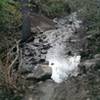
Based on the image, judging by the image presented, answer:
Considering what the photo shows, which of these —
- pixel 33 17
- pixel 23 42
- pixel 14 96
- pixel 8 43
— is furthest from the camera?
pixel 33 17

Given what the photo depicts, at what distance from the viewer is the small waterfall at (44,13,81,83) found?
24.0ft

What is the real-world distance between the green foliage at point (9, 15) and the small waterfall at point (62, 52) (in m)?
1.03

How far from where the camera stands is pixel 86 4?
965cm

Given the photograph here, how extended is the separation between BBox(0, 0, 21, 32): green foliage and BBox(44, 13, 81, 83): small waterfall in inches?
40.7

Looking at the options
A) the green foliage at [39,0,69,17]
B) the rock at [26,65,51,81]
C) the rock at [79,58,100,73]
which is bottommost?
the rock at [26,65,51,81]

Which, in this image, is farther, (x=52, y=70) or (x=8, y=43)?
(x=8, y=43)

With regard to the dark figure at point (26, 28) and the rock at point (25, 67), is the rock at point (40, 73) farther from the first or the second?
the dark figure at point (26, 28)

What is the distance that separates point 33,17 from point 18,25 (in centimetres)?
129

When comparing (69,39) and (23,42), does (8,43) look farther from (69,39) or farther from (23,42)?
(69,39)

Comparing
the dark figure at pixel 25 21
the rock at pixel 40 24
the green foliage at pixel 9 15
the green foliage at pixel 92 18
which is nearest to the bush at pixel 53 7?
the rock at pixel 40 24

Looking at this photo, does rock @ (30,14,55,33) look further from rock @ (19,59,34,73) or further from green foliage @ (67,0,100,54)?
rock @ (19,59,34,73)

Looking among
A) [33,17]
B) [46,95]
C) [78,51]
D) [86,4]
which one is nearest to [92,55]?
[78,51]

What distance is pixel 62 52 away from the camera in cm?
843

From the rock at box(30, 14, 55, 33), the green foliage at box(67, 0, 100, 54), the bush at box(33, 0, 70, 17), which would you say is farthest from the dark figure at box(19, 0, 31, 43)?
the bush at box(33, 0, 70, 17)
